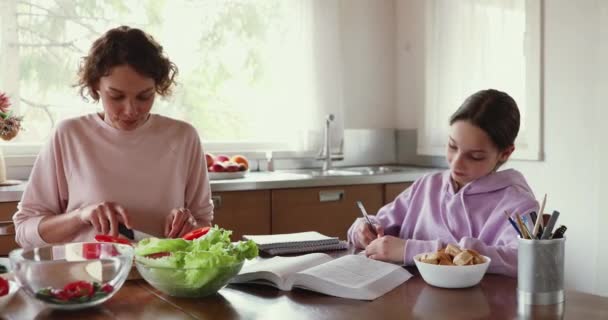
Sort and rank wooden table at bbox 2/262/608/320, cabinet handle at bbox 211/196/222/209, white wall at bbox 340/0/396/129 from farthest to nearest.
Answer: white wall at bbox 340/0/396/129 → cabinet handle at bbox 211/196/222/209 → wooden table at bbox 2/262/608/320

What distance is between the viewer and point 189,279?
1.32m

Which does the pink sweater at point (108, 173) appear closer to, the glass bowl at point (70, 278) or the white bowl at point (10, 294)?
the white bowl at point (10, 294)

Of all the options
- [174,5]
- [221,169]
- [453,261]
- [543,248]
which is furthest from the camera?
[174,5]

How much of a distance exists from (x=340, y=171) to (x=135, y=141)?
7.01 ft

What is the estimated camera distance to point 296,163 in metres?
4.05

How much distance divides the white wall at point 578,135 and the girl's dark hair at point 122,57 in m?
2.14

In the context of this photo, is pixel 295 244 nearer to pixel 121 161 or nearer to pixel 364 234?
pixel 364 234

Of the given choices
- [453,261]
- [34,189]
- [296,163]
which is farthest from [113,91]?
[296,163]

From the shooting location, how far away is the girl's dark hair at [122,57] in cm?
185

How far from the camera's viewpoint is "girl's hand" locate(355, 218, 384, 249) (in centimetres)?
187

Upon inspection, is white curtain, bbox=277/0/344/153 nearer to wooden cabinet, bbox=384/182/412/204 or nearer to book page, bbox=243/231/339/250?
wooden cabinet, bbox=384/182/412/204

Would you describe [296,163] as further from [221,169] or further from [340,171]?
[221,169]

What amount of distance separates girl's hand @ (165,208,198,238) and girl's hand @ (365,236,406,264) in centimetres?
51

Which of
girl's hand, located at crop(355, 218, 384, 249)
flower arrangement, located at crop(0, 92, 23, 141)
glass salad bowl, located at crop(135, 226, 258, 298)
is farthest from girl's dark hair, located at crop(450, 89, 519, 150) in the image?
flower arrangement, located at crop(0, 92, 23, 141)
